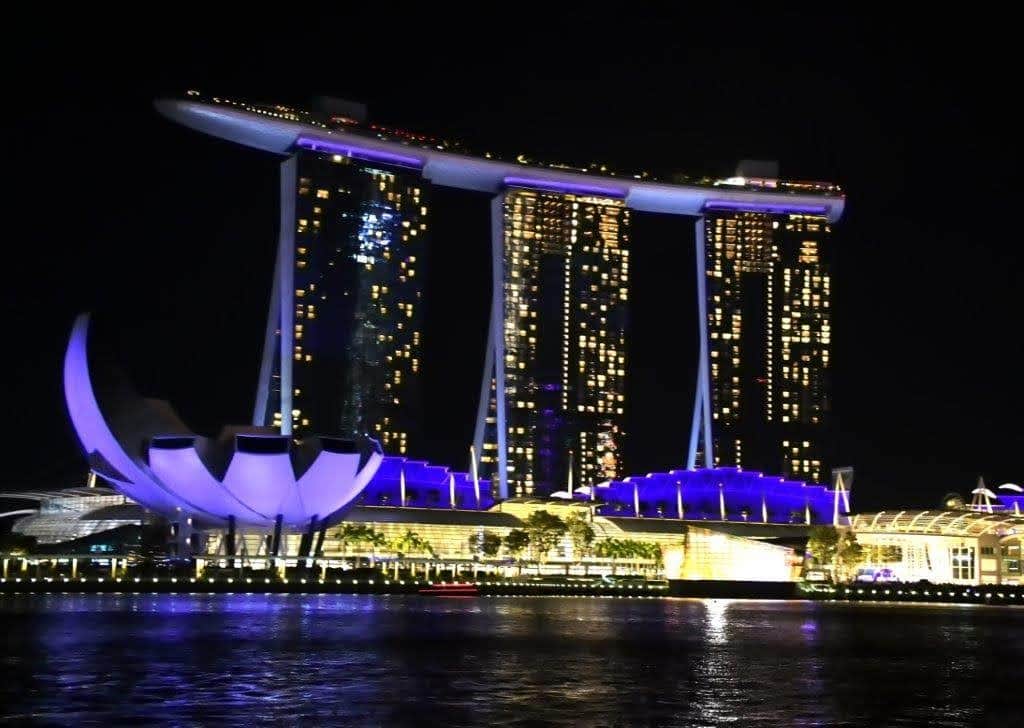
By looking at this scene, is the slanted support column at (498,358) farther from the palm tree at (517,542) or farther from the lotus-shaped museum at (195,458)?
the lotus-shaped museum at (195,458)

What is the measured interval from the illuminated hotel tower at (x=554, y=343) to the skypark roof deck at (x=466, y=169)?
77.0 inches

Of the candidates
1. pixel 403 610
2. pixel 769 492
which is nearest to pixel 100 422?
pixel 403 610

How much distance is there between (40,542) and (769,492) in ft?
228

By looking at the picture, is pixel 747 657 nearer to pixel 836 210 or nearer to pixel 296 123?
pixel 296 123

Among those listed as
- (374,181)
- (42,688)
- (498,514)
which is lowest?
(42,688)

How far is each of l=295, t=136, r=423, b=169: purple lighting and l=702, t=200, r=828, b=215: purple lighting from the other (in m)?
34.5

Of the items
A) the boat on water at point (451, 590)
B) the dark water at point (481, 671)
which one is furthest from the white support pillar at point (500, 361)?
the dark water at point (481, 671)

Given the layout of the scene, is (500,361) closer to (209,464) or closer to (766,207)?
(766,207)

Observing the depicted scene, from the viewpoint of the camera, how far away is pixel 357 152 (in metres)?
131

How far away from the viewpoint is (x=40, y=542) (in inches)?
4459

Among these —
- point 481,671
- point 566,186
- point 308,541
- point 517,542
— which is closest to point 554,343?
point 566,186

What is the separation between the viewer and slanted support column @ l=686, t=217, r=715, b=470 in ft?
492

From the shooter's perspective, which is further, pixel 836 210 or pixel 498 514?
pixel 836 210

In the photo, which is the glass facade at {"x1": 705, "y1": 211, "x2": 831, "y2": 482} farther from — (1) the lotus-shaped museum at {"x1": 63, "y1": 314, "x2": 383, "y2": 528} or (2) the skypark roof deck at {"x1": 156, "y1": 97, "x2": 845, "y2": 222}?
(1) the lotus-shaped museum at {"x1": 63, "y1": 314, "x2": 383, "y2": 528}
